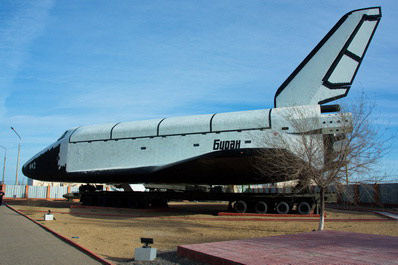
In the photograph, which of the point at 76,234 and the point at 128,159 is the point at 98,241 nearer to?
the point at 76,234

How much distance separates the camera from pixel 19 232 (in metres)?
9.80

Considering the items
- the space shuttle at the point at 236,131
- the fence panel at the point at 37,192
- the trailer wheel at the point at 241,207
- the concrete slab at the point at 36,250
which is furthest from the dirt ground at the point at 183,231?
the fence panel at the point at 37,192

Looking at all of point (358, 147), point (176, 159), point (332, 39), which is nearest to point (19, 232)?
point (176, 159)

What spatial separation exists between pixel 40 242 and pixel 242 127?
842 centimetres

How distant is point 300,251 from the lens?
5750 mm

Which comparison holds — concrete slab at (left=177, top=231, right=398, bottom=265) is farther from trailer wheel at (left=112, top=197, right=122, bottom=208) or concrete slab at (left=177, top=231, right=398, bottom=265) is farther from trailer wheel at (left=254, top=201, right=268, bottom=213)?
trailer wheel at (left=112, top=197, right=122, bottom=208)

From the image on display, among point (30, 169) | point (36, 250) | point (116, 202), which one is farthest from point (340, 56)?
point (30, 169)

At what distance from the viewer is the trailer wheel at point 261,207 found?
14.5 m

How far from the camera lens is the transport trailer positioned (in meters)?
14.3

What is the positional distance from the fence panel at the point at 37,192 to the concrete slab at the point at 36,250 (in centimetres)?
2791

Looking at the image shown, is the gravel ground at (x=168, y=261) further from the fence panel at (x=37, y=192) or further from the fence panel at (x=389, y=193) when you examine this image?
the fence panel at (x=37, y=192)

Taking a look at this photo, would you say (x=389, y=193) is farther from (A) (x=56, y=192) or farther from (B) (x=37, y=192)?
(B) (x=37, y=192)

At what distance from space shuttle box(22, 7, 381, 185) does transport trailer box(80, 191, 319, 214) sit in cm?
73

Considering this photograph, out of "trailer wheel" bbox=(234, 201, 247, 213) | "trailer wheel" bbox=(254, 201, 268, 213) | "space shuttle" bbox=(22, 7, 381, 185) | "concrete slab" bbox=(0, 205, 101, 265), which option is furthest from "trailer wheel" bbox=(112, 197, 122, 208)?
"concrete slab" bbox=(0, 205, 101, 265)
